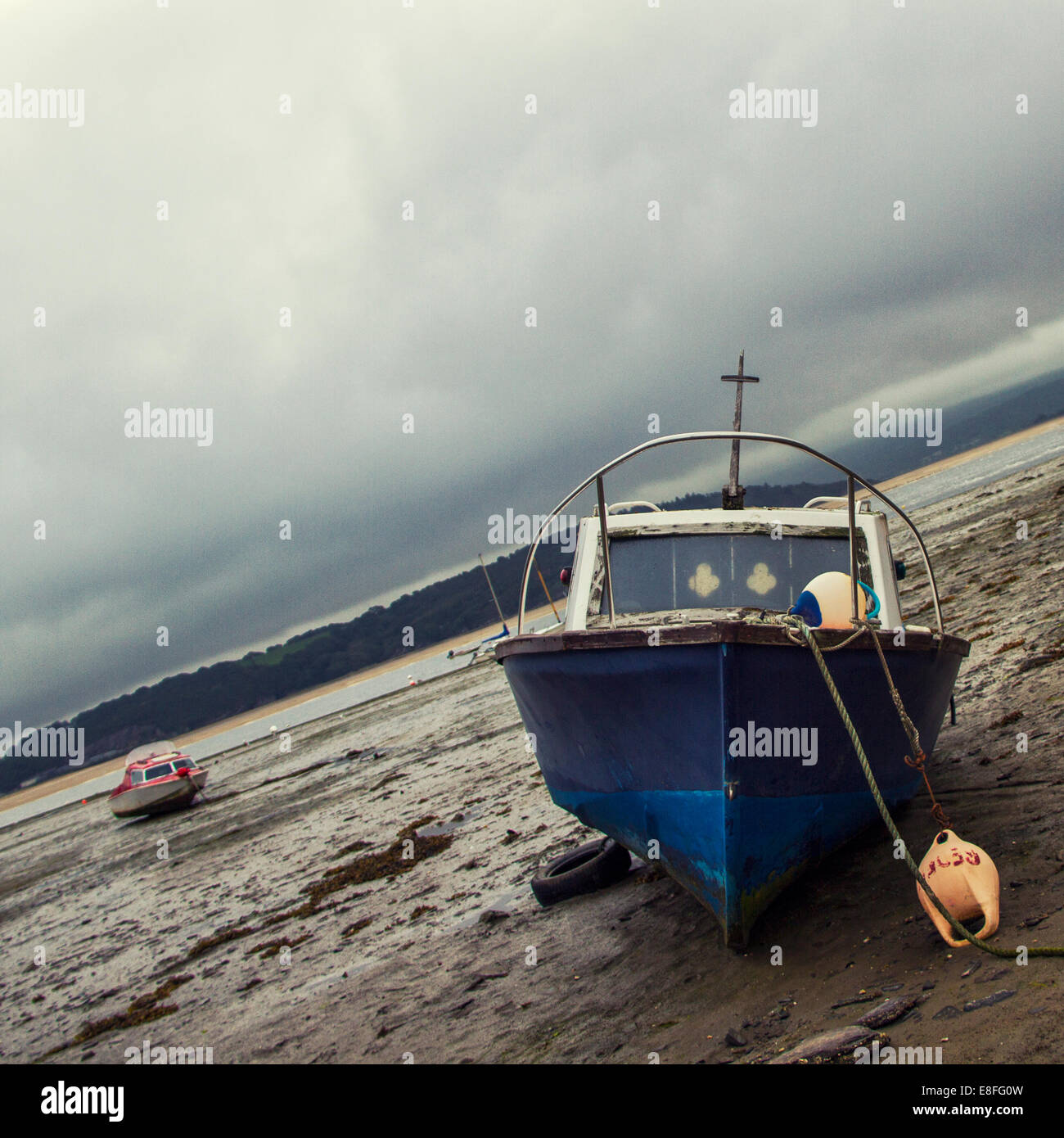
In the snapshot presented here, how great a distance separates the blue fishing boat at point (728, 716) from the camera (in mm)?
4941

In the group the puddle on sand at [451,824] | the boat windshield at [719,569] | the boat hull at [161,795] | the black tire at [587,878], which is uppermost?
the boat windshield at [719,569]

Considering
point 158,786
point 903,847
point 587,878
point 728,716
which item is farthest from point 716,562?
point 158,786

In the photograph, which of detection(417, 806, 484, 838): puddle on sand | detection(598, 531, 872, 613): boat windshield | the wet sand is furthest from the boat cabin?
detection(417, 806, 484, 838): puddle on sand

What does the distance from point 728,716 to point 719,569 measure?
2.38 metres

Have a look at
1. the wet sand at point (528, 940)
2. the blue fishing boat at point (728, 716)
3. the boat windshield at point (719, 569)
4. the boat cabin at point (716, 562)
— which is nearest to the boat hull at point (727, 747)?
the blue fishing boat at point (728, 716)

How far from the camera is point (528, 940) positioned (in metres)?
6.68

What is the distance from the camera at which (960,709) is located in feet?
29.4

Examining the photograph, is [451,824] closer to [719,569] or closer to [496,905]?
[496,905]

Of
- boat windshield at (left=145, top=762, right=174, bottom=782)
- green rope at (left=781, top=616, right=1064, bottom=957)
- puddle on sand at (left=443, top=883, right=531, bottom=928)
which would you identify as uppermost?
green rope at (left=781, top=616, right=1064, bottom=957)

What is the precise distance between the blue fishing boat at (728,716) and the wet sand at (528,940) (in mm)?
544

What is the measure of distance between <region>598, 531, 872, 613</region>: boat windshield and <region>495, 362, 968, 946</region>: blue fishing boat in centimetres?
2

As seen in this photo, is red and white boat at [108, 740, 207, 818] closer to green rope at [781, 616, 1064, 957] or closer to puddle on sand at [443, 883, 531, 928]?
puddle on sand at [443, 883, 531, 928]

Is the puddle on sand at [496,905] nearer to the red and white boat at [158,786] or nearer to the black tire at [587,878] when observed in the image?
the black tire at [587,878]

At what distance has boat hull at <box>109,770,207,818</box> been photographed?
934 inches
